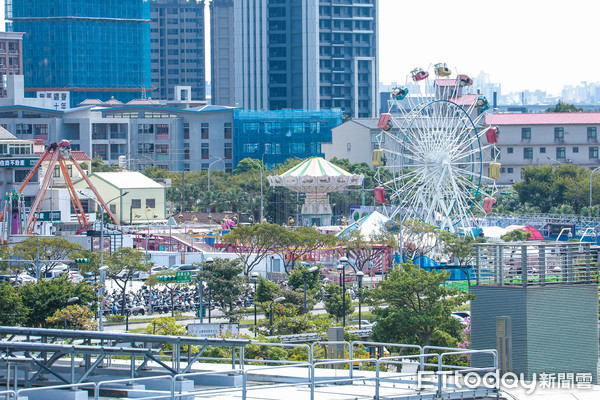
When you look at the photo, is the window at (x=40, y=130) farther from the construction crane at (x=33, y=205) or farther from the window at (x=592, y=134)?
the window at (x=592, y=134)

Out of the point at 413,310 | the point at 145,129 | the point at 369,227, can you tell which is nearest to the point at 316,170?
the point at 369,227

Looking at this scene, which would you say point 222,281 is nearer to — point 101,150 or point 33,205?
point 33,205

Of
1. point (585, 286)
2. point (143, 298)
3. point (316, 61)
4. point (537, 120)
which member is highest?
point (316, 61)

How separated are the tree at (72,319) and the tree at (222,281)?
32.6ft

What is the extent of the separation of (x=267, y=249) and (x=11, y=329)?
50427mm

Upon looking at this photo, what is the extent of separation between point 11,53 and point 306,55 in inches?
2121

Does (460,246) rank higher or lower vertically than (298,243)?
lower

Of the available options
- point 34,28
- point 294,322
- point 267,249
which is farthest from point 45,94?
point 294,322

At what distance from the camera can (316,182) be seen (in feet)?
288

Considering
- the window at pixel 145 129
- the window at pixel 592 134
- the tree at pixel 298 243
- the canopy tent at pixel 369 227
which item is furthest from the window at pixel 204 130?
the tree at pixel 298 243

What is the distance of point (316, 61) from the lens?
624 ft

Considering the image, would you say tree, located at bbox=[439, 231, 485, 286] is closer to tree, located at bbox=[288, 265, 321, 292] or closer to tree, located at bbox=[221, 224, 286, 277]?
tree, located at bbox=[221, 224, 286, 277]

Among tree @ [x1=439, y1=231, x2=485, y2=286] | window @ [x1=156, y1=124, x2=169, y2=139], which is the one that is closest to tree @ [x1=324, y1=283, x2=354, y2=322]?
tree @ [x1=439, y1=231, x2=485, y2=286]

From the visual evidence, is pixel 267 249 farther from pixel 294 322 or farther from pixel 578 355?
pixel 578 355
